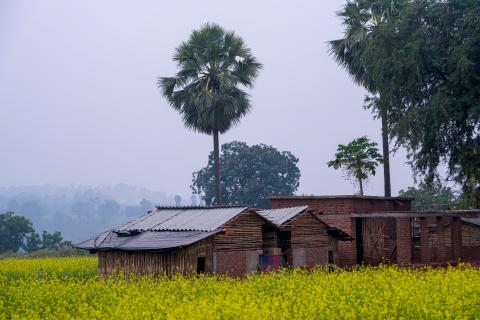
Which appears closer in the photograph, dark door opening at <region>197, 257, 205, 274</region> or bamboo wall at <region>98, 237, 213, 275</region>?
bamboo wall at <region>98, 237, 213, 275</region>

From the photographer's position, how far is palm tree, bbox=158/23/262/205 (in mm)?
45281

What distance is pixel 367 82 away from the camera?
152 ft

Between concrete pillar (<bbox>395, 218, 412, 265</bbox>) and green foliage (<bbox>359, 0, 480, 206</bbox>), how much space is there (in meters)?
4.18

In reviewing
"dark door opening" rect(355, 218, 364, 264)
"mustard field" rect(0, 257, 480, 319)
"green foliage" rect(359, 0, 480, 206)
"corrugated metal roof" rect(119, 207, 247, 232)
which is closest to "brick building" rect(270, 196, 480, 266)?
"dark door opening" rect(355, 218, 364, 264)

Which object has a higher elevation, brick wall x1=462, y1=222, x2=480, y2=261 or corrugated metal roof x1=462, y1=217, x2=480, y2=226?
corrugated metal roof x1=462, y1=217, x2=480, y2=226

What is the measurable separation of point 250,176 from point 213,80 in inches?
1566

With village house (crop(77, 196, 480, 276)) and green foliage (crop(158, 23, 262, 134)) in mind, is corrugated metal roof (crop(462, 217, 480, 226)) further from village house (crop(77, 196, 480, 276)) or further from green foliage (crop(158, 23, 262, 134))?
green foliage (crop(158, 23, 262, 134))

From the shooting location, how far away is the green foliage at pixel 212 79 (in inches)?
1781

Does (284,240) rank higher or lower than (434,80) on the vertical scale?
lower

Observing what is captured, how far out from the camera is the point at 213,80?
45.9 m

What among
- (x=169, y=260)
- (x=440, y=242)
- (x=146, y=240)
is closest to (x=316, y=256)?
(x=440, y=242)

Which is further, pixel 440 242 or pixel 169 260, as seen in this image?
A: pixel 440 242

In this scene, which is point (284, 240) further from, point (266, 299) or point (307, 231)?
point (266, 299)

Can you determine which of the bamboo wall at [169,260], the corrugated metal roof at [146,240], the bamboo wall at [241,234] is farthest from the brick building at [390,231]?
the corrugated metal roof at [146,240]
